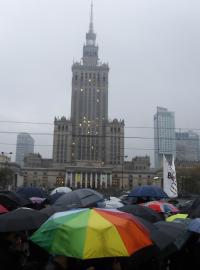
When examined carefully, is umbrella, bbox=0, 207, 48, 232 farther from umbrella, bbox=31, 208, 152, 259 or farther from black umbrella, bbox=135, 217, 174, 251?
black umbrella, bbox=135, 217, 174, 251

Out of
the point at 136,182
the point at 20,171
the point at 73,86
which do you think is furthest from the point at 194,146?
the point at 20,171

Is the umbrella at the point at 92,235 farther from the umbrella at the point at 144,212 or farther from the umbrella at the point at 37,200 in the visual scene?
the umbrella at the point at 37,200

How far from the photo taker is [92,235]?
17.2ft

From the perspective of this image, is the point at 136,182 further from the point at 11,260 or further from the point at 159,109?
the point at 11,260

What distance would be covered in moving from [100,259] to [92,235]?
0.35 m

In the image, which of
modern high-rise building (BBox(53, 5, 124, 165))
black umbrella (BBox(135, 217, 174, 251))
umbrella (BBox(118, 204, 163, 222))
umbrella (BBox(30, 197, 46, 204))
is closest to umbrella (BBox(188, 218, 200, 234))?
black umbrella (BBox(135, 217, 174, 251))

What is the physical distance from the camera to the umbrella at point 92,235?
5.14 meters

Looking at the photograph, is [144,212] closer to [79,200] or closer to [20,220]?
[79,200]

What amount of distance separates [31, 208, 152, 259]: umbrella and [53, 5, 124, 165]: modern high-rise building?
12620cm

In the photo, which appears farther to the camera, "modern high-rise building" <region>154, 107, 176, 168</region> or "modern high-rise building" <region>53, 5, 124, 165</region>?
→ "modern high-rise building" <region>53, 5, 124, 165</region>

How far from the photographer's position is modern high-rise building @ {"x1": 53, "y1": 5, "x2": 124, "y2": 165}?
13462 cm

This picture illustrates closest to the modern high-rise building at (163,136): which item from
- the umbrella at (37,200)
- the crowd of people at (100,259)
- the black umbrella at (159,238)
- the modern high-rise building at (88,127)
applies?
the umbrella at (37,200)

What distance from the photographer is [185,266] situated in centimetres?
718

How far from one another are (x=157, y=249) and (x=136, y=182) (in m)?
128
